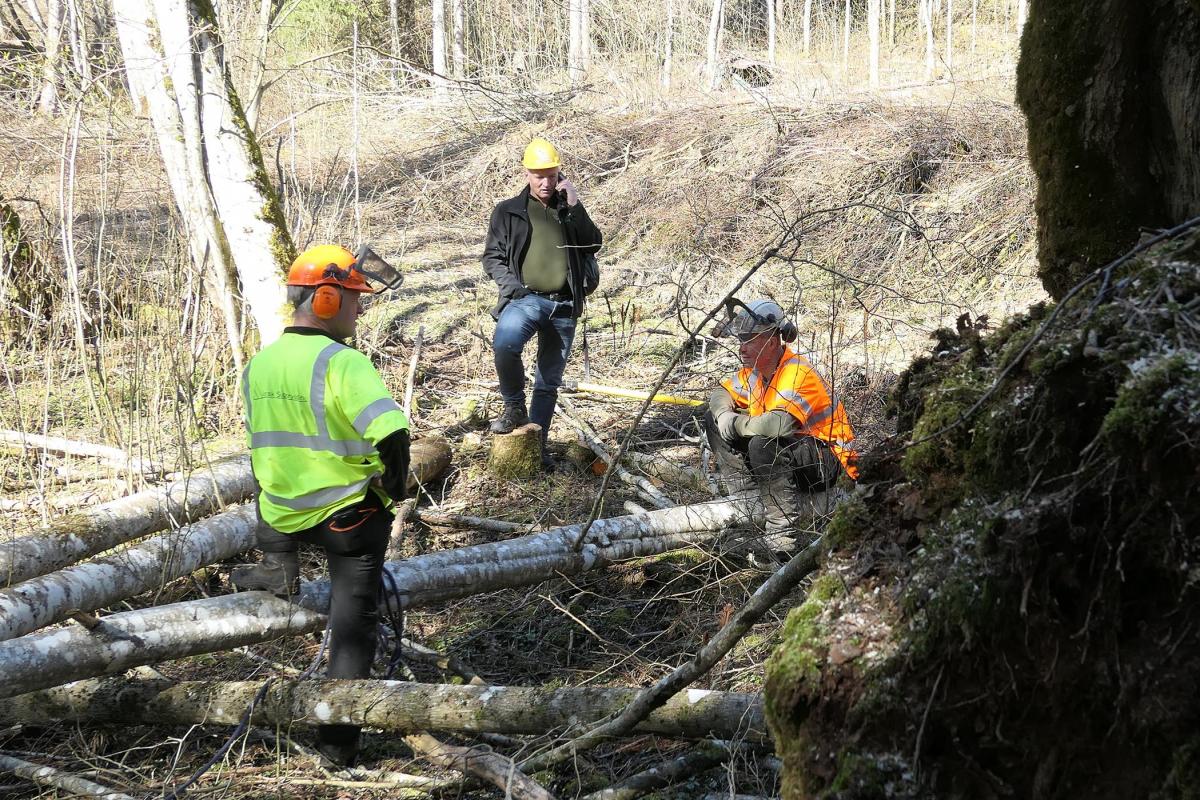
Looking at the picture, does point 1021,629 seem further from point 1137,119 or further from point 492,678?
point 492,678

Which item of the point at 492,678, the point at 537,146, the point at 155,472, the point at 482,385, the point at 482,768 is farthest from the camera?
the point at 482,385

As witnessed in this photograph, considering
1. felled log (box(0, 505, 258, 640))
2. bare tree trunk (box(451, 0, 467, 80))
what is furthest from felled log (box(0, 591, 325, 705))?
bare tree trunk (box(451, 0, 467, 80))

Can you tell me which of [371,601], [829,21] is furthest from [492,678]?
[829,21]

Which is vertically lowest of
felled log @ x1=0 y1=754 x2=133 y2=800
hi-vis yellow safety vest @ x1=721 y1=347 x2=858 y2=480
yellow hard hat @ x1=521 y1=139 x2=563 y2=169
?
felled log @ x1=0 y1=754 x2=133 y2=800

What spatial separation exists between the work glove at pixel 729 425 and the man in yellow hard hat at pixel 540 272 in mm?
1697

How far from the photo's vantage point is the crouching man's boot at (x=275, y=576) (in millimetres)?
4227

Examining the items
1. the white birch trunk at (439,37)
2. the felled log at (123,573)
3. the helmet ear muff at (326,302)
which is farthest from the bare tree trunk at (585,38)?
the helmet ear muff at (326,302)

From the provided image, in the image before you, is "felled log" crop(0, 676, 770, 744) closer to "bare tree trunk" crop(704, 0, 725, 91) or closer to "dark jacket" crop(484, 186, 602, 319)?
"dark jacket" crop(484, 186, 602, 319)

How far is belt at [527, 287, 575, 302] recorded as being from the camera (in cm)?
697

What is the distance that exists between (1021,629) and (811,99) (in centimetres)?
1324

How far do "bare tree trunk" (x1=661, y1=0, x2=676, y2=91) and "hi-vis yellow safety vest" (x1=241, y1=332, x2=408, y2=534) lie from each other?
562 inches

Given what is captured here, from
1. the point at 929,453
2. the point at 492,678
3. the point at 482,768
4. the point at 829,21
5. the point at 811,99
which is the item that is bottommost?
the point at 492,678

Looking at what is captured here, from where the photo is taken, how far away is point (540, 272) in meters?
6.93

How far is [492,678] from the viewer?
476cm
